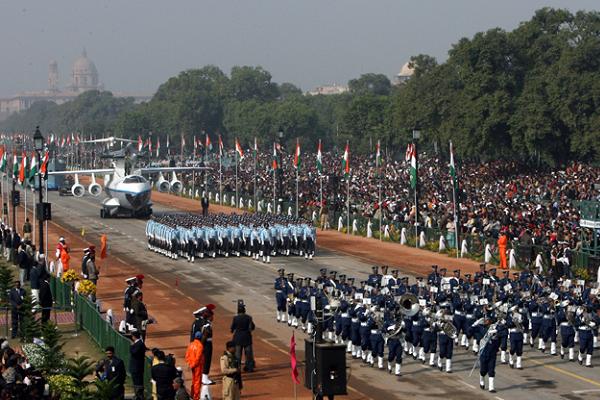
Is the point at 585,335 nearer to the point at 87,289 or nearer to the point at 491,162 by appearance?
the point at 87,289

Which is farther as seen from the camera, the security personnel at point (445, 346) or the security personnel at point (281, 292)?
the security personnel at point (281, 292)

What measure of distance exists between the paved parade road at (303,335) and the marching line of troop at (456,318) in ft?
1.50

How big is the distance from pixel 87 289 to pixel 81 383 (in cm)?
1322

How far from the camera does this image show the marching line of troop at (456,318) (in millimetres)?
27469

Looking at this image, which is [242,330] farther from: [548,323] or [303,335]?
[548,323]

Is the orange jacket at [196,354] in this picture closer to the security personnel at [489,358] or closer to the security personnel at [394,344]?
the security personnel at [394,344]

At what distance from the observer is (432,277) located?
32.5 m

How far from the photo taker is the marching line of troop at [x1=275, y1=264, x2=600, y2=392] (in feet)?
90.1

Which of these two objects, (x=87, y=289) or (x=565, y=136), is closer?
(x=87, y=289)

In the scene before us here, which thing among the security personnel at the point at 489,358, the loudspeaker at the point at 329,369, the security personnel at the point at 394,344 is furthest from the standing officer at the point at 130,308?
the loudspeaker at the point at 329,369

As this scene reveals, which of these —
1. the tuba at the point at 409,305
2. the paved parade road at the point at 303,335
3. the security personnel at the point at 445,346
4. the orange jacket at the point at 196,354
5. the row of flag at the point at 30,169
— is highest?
the row of flag at the point at 30,169

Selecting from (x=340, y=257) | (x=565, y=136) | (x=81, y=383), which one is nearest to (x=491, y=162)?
(x=565, y=136)

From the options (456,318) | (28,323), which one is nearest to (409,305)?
(456,318)

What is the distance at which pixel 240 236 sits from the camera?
48562 millimetres
